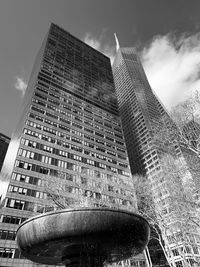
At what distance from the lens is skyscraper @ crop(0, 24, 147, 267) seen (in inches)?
1331

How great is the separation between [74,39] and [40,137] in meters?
69.1

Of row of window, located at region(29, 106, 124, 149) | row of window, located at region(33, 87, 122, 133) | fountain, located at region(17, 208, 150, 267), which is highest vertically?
row of window, located at region(33, 87, 122, 133)

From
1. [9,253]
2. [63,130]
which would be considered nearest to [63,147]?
[63,130]

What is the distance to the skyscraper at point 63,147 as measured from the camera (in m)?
33.8

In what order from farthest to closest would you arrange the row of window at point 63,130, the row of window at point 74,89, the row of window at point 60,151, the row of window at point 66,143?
the row of window at point 74,89
the row of window at point 63,130
the row of window at point 66,143
the row of window at point 60,151

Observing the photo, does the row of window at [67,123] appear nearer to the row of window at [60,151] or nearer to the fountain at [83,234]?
the row of window at [60,151]

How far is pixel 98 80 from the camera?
287 feet

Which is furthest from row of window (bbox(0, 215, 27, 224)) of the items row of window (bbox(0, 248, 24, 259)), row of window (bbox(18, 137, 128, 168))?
row of window (bbox(18, 137, 128, 168))

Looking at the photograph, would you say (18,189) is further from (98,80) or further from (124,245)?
(98,80)

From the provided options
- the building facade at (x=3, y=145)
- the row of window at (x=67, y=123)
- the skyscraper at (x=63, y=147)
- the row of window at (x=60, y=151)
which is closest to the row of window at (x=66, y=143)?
the skyscraper at (x=63, y=147)

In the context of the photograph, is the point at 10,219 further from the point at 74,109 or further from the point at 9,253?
the point at 74,109

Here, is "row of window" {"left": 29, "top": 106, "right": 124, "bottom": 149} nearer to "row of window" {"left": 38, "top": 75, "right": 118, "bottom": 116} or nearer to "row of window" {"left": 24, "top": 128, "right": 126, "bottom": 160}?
"row of window" {"left": 24, "top": 128, "right": 126, "bottom": 160}

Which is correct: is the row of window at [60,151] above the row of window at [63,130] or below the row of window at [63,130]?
below

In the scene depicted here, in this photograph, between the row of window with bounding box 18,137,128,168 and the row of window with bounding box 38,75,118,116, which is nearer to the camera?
the row of window with bounding box 18,137,128,168
